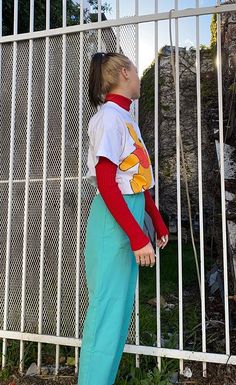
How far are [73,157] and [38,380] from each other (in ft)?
3.79

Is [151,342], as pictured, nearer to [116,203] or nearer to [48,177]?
[48,177]

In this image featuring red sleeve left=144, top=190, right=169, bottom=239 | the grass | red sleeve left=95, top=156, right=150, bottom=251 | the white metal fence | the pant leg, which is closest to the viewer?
red sleeve left=95, top=156, right=150, bottom=251

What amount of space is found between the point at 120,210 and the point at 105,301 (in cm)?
34

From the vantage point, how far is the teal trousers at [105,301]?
60.3 inches

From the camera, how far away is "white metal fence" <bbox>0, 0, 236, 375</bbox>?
2.27m

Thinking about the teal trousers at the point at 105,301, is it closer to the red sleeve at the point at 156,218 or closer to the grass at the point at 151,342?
the red sleeve at the point at 156,218

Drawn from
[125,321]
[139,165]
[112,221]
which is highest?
[139,165]

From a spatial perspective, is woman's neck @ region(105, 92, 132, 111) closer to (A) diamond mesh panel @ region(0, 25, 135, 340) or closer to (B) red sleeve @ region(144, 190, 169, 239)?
(B) red sleeve @ region(144, 190, 169, 239)

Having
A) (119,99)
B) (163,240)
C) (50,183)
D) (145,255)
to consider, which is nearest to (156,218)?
(163,240)

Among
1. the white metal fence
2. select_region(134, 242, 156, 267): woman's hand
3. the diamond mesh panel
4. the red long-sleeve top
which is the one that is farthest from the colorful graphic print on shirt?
the diamond mesh panel

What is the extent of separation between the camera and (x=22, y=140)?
2.46 metres

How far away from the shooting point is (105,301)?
1.55 meters

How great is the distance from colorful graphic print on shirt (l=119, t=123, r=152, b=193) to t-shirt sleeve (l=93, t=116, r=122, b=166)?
2.6 inches

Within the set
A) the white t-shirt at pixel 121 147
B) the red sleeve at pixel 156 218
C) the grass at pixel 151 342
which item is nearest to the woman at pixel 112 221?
the white t-shirt at pixel 121 147
